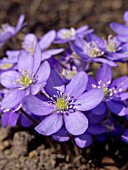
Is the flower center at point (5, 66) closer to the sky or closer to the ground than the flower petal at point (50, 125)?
closer to the sky

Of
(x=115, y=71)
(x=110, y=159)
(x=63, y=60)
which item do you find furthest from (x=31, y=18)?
(x=110, y=159)

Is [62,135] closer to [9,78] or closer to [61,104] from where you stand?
[61,104]

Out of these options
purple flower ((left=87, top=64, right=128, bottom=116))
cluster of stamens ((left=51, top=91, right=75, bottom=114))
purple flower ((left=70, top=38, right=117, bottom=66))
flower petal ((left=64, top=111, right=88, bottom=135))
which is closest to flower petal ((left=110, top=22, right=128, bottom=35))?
purple flower ((left=70, top=38, right=117, bottom=66))

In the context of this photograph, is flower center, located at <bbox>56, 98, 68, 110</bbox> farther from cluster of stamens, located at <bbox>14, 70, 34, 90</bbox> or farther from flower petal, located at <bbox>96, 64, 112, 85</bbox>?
flower petal, located at <bbox>96, 64, 112, 85</bbox>

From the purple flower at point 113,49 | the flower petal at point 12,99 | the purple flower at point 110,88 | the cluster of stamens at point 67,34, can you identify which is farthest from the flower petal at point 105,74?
the cluster of stamens at point 67,34

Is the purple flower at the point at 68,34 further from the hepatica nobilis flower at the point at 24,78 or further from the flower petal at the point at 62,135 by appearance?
the flower petal at the point at 62,135
